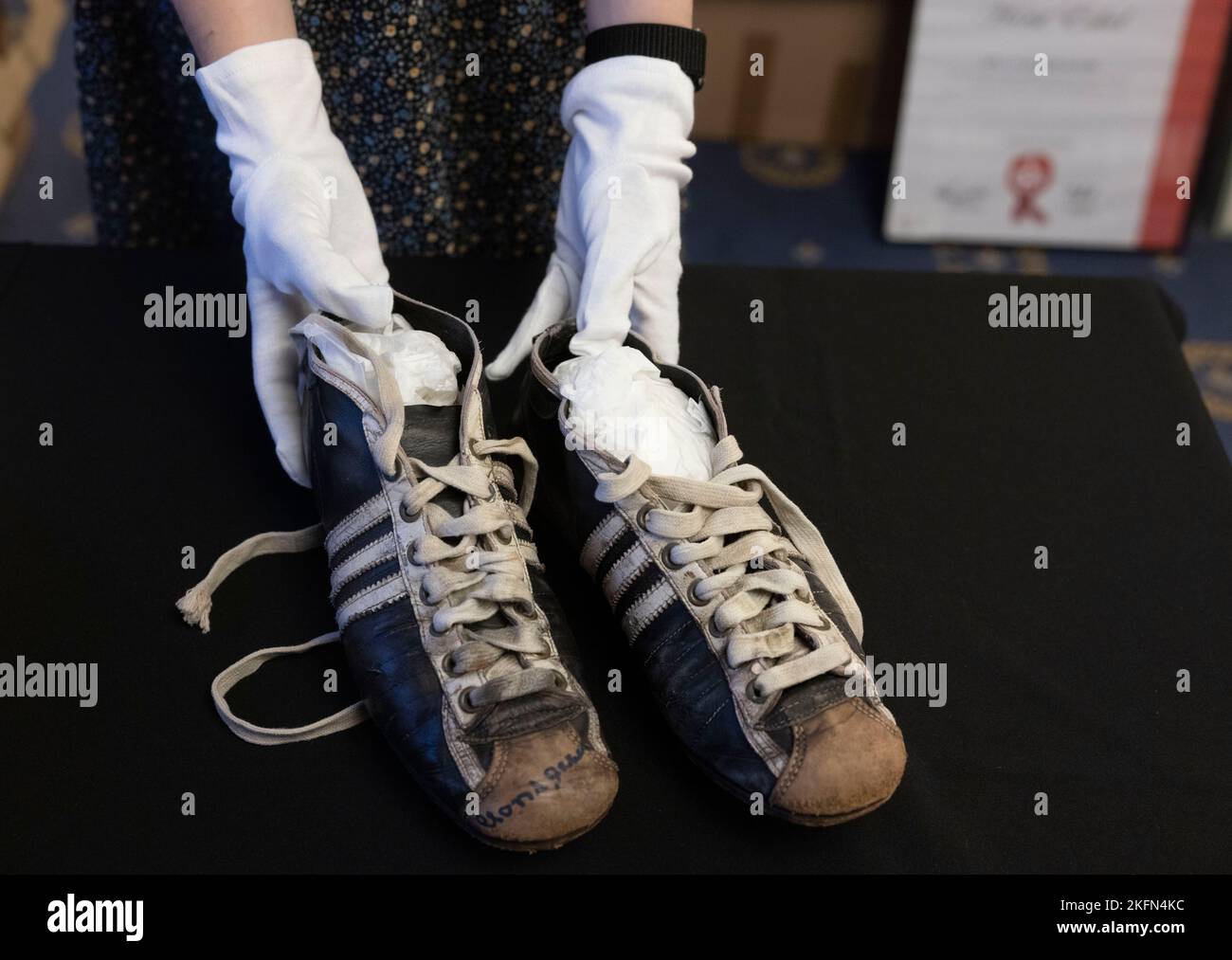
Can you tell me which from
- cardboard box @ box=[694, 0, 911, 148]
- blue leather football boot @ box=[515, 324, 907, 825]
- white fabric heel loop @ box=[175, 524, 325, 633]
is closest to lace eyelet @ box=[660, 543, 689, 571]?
blue leather football boot @ box=[515, 324, 907, 825]

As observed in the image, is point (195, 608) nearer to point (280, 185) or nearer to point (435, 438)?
point (435, 438)

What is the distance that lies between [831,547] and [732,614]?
0.17 metres

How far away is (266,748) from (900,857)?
34 centimetres

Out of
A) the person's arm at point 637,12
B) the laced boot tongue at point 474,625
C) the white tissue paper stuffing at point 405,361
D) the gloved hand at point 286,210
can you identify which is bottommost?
the laced boot tongue at point 474,625

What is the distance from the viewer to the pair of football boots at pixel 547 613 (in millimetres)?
589

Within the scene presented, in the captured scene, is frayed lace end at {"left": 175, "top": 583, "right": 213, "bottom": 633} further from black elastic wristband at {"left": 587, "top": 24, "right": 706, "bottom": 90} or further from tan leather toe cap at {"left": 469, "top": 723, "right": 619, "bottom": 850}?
black elastic wristband at {"left": 587, "top": 24, "right": 706, "bottom": 90}

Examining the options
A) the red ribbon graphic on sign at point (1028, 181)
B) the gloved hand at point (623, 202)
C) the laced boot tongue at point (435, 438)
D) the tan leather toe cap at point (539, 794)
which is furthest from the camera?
the red ribbon graphic on sign at point (1028, 181)

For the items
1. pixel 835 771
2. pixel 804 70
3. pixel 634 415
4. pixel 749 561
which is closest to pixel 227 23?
pixel 634 415

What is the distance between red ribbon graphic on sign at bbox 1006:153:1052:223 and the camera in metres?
1.81

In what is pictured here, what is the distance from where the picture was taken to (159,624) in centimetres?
70

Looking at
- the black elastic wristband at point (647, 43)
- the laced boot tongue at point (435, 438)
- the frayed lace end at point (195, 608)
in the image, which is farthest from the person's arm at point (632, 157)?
the frayed lace end at point (195, 608)

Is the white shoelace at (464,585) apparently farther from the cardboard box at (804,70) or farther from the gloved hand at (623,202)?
the cardboard box at (804,70)
